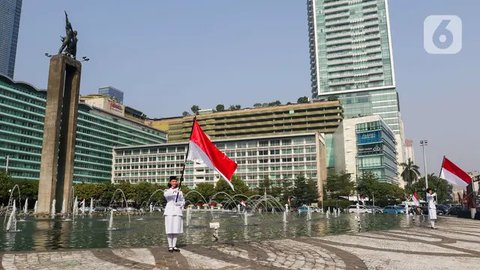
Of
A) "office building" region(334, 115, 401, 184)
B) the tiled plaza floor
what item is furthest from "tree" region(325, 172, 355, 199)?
the tiled plaza floor

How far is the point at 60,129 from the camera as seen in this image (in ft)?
140

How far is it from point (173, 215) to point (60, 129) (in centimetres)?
3608

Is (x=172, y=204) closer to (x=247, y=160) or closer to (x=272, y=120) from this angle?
(x=247, y=160)

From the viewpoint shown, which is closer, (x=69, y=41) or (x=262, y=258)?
(x=262, y=258)

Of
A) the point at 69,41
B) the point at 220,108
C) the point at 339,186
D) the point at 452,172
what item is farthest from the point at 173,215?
the point at 220,108

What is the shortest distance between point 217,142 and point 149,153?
28973 mm

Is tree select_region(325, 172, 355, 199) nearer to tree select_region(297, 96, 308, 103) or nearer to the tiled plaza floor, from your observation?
tree select_region(297, 96, 308, 103)

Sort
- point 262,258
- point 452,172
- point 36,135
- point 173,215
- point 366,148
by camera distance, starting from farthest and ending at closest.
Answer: point 366,148, point 36,135, point 452,172, point 173,215, point 262,258

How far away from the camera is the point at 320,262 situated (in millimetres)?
9828

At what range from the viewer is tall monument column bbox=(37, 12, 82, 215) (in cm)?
3878

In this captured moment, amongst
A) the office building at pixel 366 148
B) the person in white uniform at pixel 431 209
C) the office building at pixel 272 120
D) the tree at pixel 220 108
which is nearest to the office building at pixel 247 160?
the office building at pixel 366 148

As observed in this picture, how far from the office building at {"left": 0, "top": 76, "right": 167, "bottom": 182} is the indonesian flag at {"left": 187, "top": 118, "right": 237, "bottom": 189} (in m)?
101

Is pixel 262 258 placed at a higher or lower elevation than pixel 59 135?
lower

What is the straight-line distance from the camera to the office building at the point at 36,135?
11475cm
